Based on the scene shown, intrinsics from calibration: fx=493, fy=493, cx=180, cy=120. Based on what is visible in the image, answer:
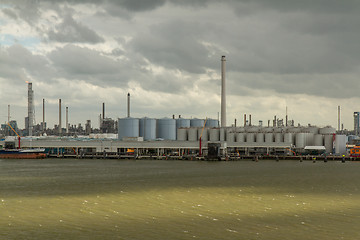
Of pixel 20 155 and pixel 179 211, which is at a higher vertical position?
pixel 179 211

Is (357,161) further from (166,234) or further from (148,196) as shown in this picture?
(166,234)

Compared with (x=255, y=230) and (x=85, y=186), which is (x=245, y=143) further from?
(x=255, y=230)

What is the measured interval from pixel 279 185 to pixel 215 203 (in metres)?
28.0

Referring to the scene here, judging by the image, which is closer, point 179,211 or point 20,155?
point 179,211

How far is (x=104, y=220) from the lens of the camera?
149ft

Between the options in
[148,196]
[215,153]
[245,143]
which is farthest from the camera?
[245,143]

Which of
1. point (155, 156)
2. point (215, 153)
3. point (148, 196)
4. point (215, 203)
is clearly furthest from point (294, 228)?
point (155, 156)

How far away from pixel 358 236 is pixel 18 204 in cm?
3752

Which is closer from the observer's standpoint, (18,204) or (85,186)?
(18,204)

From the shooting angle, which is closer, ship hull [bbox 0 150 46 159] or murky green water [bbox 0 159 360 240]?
murky green water [bbox 0 159 360 240]

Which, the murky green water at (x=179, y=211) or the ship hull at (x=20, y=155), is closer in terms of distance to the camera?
the murky green water at (x=179, y=211)

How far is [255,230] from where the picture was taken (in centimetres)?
4069

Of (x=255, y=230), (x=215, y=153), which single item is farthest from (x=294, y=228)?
(x=215, y=153)

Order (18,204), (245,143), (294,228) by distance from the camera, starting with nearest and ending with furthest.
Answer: (294,228) → (18,204) → (245,143)
